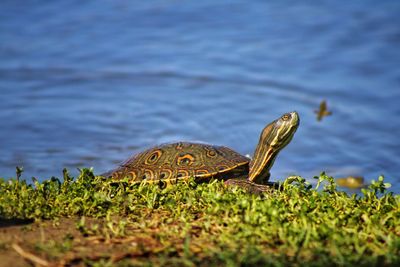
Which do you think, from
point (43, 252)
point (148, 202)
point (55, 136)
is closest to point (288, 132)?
point (148, 202)

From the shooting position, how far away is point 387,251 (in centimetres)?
455

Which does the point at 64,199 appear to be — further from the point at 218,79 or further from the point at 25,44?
Answer: the point at 25,44

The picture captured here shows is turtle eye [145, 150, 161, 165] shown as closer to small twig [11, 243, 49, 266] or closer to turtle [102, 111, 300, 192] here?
turtle [102, 111, 300, 192]

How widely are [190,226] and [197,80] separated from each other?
7.30m

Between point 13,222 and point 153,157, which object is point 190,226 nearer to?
point 13,222

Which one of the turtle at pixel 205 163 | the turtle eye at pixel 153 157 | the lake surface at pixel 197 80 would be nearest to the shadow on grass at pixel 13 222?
the turtle at pixel 205 163

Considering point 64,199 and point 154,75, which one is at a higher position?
point 154,75

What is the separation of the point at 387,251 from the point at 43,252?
6.80 feet

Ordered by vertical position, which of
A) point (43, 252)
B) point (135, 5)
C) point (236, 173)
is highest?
point (135, 5)

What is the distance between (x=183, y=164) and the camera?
650cm

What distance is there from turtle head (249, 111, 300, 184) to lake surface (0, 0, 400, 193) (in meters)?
2.02

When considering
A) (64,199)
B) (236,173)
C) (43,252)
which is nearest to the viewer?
(43,252)

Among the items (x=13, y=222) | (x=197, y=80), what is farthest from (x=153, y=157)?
(x=197, y=80)

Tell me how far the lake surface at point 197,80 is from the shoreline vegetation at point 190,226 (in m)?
3.15
